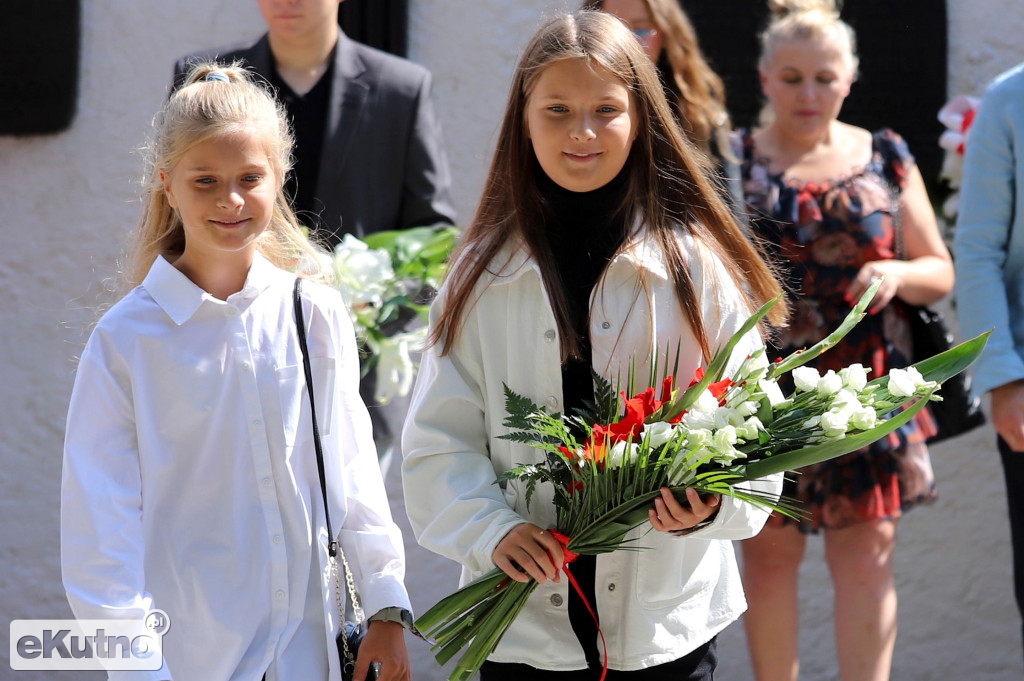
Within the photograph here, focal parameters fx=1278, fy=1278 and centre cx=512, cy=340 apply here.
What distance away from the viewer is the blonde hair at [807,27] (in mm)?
3385

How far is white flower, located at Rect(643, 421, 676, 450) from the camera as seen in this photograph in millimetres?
2029

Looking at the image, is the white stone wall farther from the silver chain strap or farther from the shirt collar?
the silver chain strap

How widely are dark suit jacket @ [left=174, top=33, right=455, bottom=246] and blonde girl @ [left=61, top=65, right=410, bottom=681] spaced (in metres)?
1.06

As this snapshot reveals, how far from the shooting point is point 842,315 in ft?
10.8

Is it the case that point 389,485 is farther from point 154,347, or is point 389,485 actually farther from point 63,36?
point 154,347

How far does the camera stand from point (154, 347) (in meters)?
2.11

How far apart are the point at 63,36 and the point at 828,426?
283 cm

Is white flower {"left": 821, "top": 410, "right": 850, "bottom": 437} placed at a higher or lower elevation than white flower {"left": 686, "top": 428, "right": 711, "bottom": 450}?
higher

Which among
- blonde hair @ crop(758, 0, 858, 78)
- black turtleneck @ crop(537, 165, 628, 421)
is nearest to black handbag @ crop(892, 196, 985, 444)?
blonde hair @ crop(758, 0, 858, 78)

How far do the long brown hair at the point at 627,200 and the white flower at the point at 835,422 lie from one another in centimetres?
31

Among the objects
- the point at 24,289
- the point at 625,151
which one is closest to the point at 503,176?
the point at 625,151

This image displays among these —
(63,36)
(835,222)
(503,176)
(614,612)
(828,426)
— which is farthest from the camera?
(63,36)

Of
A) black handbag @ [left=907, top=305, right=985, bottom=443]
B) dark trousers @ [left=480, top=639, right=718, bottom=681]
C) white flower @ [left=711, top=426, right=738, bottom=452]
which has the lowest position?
dark trousers @ [left=480, top=639, right=718, bottom=681]

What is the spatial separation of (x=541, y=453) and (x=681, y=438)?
12.6 inches
